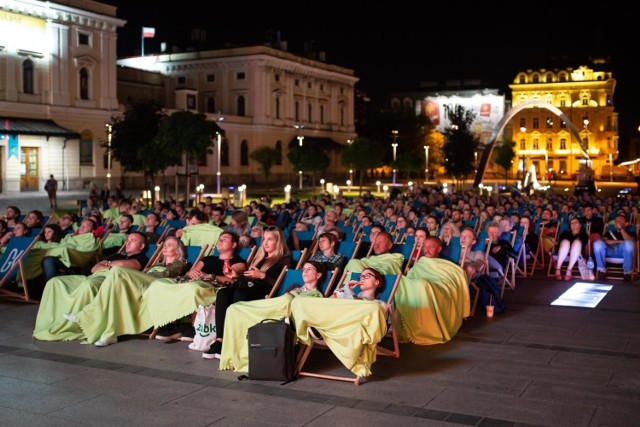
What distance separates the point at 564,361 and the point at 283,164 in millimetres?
62597

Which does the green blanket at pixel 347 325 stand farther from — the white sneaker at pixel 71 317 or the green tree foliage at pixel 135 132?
the green tree foliage at pixel 135 132

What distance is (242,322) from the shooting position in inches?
288

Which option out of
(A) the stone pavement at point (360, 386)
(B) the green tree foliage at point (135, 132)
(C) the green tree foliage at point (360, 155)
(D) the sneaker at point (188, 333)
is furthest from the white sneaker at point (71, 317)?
(C) the green tree foliage at point (360, 155)

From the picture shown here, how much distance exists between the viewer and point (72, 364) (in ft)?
24.8

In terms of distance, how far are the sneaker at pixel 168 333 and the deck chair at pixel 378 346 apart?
1568 mm

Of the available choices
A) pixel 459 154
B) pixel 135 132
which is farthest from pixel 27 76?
pixel 459 154

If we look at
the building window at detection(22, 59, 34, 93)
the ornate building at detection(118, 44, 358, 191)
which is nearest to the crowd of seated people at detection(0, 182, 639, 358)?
the building window at detection(22, 59, 34, 93)

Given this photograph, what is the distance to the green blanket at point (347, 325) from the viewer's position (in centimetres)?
685

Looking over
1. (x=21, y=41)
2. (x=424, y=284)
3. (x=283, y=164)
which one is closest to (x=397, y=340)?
(x=424, y=284)

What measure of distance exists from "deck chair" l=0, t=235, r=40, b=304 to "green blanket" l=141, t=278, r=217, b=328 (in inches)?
124

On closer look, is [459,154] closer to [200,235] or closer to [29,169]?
[29,169]

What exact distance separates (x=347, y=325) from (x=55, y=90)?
139 ft

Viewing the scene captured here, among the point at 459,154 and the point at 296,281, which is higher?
the point at 459,154

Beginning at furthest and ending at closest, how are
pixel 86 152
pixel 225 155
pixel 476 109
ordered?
1. pixel 476 109
2. pixel 225 155
3. pixel 86 152
